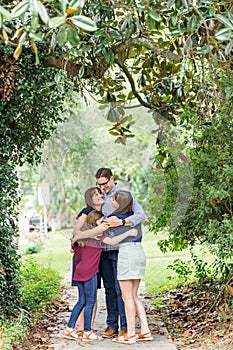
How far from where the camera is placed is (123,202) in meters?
6.55

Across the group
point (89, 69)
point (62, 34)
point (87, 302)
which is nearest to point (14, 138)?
point (89, 69)

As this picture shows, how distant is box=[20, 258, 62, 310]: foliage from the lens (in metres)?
8.24

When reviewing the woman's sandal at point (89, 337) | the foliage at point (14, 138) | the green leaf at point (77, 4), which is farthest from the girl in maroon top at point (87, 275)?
the green leaf at point (77, 4)

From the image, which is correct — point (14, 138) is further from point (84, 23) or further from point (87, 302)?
point (84, 23)

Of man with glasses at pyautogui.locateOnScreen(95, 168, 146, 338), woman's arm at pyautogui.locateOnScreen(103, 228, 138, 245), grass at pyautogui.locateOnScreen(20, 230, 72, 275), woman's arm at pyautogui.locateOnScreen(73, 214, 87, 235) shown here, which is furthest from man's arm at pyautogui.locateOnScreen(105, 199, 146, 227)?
grass at pyautogui.locateOnScreen(20, 230, 72, 275)

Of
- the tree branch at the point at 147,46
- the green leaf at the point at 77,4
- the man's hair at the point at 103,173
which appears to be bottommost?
the man's hair at the point at 103,173

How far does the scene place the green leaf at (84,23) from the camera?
13.1ft

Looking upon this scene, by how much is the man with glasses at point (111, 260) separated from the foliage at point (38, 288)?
1146mm

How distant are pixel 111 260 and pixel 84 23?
132 inches

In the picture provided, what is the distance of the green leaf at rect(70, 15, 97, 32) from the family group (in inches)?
110

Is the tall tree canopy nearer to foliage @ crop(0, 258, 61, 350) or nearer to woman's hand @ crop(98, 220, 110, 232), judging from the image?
foliage @ crop(0, 258, 61, 350)

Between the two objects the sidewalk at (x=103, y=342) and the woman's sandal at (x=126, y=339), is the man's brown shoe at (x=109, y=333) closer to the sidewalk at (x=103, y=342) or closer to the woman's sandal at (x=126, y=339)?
the sidewalk at (x=103, y=342)

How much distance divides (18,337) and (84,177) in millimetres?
1939

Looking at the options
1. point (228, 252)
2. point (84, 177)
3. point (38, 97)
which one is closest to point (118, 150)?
point (84, 177)
